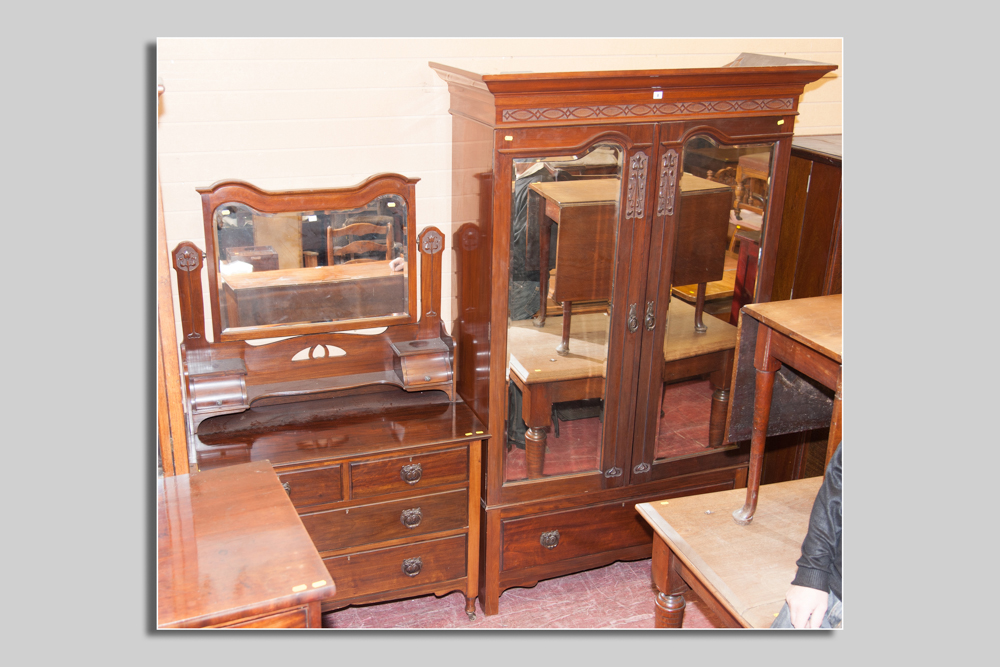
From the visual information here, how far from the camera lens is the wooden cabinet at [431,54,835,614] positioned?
269 centimetres

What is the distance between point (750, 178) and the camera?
2980mm

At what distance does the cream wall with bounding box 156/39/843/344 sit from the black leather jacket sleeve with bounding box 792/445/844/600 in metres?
1.78

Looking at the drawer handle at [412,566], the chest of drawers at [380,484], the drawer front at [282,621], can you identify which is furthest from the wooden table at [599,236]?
the drawer front at [282,621]

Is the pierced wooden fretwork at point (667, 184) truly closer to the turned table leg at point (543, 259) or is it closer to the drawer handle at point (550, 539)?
the turned table leg at point (543, 259)

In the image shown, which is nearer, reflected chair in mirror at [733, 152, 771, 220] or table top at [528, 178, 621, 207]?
table top at [528, 178, 621, 207]

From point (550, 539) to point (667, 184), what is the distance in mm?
1369

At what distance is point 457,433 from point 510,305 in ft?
1.70

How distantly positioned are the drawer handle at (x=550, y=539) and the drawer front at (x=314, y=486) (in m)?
0.78

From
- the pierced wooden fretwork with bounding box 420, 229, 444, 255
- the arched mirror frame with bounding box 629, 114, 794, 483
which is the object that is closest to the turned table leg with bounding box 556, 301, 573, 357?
the arched mirror frame with bounding box 629, 114, 794, 483

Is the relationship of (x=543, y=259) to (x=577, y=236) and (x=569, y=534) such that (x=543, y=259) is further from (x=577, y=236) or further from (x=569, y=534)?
(x=569, y=534)

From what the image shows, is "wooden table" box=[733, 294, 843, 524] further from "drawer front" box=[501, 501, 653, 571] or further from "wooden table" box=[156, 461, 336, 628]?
"wooden table" box=[156, 461, 336, 628]

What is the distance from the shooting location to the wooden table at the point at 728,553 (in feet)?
6.69

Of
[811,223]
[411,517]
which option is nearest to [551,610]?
[411,517]

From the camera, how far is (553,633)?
9.11 feet
